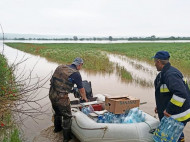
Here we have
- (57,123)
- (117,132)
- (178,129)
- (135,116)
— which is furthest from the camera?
(57,123)

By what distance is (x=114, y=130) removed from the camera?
170 inches

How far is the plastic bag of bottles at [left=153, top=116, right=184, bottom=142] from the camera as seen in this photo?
3.52m

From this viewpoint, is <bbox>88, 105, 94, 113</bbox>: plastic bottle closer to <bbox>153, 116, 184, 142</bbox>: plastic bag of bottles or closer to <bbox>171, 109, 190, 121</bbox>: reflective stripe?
<bbox>153, 116, 184, 142</bbox>: plastic bag of bottles

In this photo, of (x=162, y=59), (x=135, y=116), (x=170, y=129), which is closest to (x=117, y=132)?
(x=135, y=116)

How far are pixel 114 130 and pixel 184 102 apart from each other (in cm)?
133

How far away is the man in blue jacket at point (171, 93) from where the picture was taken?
11.2ft

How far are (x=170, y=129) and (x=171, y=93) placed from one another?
1.66 feet

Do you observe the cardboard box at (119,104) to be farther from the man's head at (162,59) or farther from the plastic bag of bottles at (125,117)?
the man's head at (162,59)

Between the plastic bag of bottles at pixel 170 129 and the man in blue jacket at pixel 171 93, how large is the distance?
78mm

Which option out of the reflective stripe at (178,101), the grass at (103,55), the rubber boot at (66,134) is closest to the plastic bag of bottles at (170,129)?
the reflective stripe at (178,101)

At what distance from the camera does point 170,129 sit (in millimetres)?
3574

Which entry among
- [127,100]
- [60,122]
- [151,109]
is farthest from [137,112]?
[151,109]

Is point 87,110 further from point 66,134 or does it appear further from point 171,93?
point 171,93

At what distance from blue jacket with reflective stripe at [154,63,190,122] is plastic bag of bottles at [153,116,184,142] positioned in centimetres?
14
